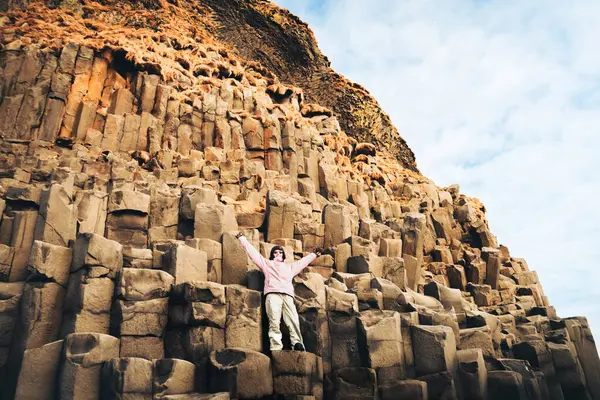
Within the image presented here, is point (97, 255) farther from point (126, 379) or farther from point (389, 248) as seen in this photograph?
point (389, 248)

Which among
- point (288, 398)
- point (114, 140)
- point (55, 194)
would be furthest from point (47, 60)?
point (288, 398)

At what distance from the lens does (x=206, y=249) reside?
507 inches

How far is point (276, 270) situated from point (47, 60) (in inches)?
777

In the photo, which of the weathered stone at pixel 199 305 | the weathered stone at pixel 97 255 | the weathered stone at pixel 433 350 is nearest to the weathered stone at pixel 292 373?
the weathered stone at pixel 199 305

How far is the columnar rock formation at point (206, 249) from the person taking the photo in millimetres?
10258

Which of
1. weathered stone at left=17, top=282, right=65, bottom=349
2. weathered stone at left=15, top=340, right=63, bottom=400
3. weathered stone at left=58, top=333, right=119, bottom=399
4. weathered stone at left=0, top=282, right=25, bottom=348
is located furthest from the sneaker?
weathered stone at left=0, top=282, right=25, bottom=348

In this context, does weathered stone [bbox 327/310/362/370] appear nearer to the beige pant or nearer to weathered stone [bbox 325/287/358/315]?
weathered stone [bbox 325/287/358/315]

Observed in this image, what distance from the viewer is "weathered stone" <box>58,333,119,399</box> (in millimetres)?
8898

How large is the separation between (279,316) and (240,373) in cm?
167

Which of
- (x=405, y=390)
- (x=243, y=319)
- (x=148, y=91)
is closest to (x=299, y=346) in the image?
(x=243, y=319)

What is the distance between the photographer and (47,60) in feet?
82.7

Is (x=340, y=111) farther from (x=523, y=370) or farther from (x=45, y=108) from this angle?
(x=523, y=370)

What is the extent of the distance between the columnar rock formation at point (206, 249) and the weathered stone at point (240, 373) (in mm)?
33

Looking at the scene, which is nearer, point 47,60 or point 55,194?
point 55,194
